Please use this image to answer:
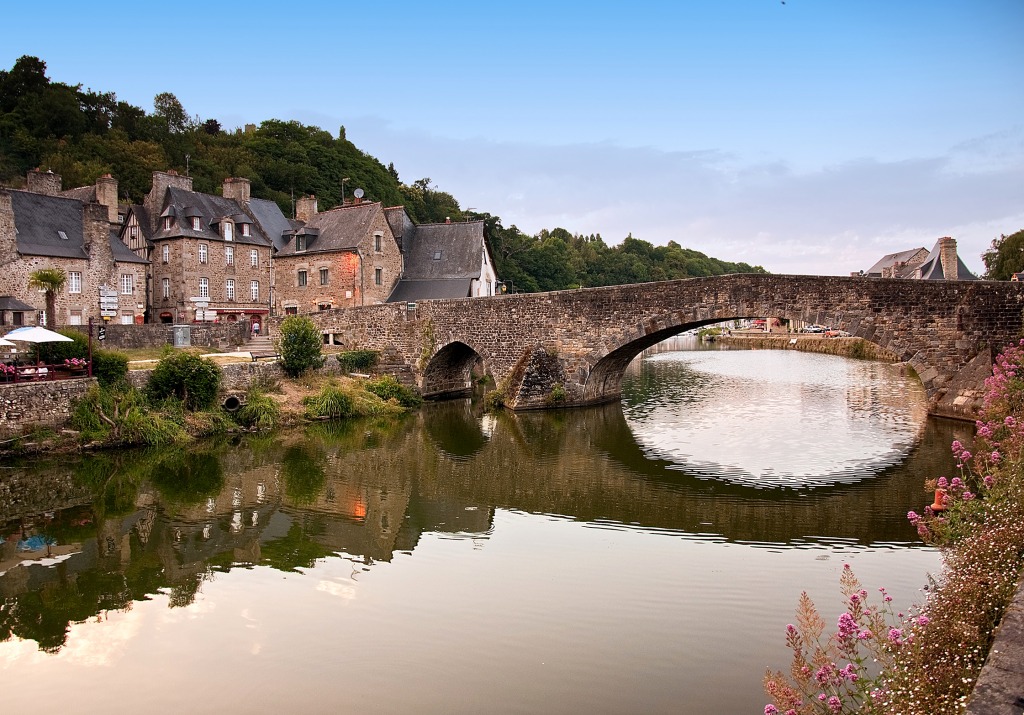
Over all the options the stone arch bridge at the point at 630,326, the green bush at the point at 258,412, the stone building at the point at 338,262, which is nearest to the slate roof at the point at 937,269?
the stone arch bridge at the point at 630,326

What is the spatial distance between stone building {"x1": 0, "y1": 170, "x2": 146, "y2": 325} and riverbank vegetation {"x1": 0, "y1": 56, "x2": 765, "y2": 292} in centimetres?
1389

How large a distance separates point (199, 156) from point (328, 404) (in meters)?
40.1

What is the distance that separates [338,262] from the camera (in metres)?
31.4

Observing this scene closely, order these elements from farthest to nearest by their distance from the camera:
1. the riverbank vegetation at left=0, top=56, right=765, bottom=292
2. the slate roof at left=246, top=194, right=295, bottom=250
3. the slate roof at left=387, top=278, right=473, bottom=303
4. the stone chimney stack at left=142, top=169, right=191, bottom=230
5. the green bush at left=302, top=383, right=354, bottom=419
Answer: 1. the riverbank vegetation at left=0, top=56, right=765, bottom=292
2. the slate roof at left=246, top=194, right=295, bottom=250
3. the stone chimney stack at left=142, top=169, right=191, bottom=230
4. the slate roof at left=387, top=278, right=473, bottom=303
5. the green bush at left=302, top=383, right=354, bottom=419

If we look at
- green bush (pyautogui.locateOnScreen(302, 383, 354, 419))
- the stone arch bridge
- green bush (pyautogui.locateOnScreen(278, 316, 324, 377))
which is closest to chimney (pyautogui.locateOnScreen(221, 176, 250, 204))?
the stone arch bridge

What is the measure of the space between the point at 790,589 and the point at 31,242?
27620 mm

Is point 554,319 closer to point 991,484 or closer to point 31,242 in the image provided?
point 991,484

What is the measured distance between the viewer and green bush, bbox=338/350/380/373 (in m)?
25.0

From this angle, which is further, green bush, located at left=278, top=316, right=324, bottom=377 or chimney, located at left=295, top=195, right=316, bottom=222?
chimney, located at left=295, top=195, right=316, bottom=222

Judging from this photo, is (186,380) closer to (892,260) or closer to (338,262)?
(338,262)

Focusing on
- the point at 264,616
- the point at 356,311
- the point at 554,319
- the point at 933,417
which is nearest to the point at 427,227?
the point at 356,311

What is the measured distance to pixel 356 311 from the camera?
27.1 m

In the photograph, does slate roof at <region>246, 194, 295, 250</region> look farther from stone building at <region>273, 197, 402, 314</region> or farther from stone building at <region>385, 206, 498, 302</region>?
stone building at <region>385, 206, 498, 302</region>

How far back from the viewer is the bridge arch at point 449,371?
25.6m
